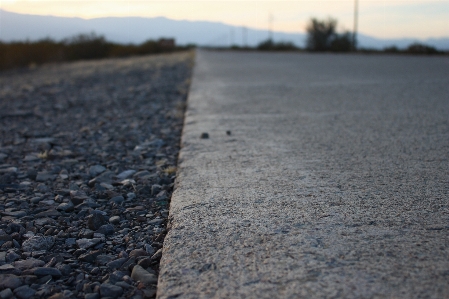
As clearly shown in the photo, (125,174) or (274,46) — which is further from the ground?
(274,46)

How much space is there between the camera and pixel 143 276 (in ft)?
5.65

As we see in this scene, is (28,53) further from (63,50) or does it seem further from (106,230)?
(106,230)

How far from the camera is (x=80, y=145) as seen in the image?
4.07 meters

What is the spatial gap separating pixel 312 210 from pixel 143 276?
2.66 feet

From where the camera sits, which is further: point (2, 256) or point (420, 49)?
point (420, 49)

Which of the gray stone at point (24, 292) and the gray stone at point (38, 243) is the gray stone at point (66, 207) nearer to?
the gray stone at point (38, 243)

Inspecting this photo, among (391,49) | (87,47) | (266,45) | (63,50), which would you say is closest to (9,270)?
(63,50)

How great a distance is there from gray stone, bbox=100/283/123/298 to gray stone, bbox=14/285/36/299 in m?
0.24

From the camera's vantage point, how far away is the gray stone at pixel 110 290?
5.32 feet

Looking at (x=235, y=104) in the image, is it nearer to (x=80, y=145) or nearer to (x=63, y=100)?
(x=80, y=145)

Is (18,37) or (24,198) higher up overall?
(18,37)

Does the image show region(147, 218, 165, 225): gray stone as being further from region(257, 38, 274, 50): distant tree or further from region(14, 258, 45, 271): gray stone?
region(257, 38, 274, 50): distant tree

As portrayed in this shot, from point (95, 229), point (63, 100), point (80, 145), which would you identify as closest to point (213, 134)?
point (80, 145)

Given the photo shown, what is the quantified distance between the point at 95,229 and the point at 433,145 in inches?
91.9
